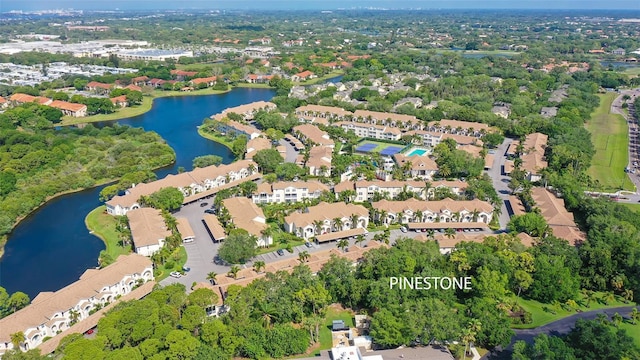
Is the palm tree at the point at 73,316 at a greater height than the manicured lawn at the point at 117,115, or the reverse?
the palm tree at the point at 73,316

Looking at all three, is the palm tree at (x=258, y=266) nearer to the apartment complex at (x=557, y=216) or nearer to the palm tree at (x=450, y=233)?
the palm tree at (x=450, y=233)

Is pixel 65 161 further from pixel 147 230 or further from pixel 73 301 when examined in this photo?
pixel 73 301

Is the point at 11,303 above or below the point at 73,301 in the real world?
below

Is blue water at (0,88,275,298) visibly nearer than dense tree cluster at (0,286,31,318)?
No

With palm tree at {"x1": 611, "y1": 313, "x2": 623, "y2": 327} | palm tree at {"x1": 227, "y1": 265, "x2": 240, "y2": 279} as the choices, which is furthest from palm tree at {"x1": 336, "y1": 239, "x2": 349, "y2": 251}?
palm tree at {"x1": 611, "y1": 313, "x2": 623, "y2": 327}

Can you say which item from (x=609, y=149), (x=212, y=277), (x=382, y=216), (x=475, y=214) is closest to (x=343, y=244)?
(x=382, y=216)

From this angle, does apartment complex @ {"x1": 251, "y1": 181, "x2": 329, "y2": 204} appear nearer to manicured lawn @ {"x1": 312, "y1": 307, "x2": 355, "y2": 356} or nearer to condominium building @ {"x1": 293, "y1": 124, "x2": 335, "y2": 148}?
condominium building @ {"x1": 293, "y1": 124, "x2": 335, "y2": 148}

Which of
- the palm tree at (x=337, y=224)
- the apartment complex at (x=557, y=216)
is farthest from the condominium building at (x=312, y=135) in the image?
the apartment complex at (x=557, y=216)
